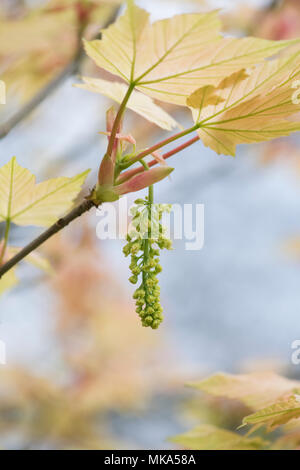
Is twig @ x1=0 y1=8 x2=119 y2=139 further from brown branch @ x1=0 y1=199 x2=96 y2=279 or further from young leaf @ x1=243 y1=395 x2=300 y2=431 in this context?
young leaf @ x1=243 y1=395 x2=300 y2=431

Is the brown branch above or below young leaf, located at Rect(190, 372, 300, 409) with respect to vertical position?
above

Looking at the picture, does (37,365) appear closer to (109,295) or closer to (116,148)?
(109,295)

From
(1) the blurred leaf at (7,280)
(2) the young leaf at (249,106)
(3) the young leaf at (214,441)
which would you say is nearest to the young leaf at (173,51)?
(2) the young leaf at (249,106)

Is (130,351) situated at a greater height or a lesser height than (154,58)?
greater

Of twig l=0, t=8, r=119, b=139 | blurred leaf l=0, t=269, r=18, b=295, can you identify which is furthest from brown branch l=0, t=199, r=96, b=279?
twig l=0, t=8, r=119, b=139

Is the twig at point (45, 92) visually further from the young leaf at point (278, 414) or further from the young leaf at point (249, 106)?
the young leaf at point (278, 414)

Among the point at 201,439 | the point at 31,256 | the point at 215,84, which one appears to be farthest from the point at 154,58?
the point at 201,439
